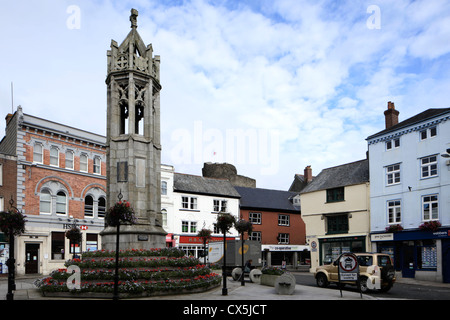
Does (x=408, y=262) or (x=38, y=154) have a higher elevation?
(x=38, y=154)

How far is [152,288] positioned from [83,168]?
27.0 meters

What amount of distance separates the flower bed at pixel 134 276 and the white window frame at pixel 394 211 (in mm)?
21872

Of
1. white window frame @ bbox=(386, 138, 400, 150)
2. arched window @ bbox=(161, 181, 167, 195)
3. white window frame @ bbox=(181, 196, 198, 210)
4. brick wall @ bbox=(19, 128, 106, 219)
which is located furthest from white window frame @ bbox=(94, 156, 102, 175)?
white window frame @ bbox=(386, 138, 400, 150)

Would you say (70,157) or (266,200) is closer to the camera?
(70,157)

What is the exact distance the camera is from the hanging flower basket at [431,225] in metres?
31.5

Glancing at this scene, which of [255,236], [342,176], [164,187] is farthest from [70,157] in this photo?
[342,176]

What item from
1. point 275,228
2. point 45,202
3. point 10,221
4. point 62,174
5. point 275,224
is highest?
point 62,174

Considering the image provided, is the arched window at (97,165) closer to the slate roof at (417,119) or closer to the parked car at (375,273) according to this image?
the slate roof at (417,119)

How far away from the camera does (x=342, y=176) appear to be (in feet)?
140

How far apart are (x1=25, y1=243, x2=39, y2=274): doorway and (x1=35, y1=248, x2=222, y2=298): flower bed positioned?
18412 mm

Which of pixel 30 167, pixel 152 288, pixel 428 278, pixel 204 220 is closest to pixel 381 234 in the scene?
pixel 428 278

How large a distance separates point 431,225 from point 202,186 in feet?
91.4

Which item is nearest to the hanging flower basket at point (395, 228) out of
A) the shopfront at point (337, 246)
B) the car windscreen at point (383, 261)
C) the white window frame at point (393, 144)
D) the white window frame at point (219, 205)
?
the shopfront at point (337, 246)

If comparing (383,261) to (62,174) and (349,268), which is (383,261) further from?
(62,174)
